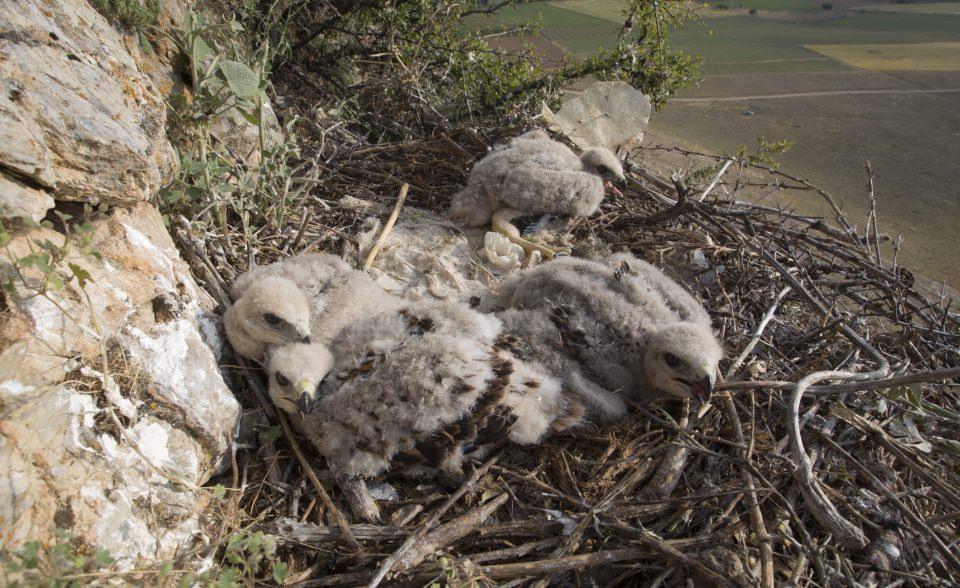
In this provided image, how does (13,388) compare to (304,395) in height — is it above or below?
above

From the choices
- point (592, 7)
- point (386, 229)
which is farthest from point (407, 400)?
point (592, 7)

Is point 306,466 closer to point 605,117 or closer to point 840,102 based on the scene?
point 605,117

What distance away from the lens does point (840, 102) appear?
42.8ft

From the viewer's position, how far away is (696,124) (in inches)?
457

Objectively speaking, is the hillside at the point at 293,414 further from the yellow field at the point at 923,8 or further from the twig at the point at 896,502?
the yellow field at the point at 923,8

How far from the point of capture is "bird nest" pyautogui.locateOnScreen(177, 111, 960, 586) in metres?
2.13

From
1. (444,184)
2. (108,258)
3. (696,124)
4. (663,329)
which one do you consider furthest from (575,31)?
(108,258)

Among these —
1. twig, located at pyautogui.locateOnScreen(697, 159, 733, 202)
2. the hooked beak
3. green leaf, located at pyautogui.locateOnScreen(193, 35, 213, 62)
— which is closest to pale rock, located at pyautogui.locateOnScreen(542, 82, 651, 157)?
twig, located at pyautogui.locateOnScreen(697, 159, 733, 202)

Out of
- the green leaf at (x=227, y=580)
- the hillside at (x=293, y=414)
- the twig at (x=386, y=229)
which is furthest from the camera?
the twig at (x=386, y=229)

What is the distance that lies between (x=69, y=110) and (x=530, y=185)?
7.94ft

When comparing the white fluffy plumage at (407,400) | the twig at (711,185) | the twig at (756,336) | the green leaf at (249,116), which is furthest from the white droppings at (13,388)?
the twig at (711,185)

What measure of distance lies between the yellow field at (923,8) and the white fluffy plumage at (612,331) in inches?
1007

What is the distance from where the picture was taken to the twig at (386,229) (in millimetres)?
3335

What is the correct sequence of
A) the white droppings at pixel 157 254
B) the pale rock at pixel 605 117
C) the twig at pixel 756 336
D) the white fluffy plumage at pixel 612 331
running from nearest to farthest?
the white droppings at pixel 157 254, the white fluffy plumage at pixel 612 331, the twig at pixel 756 336, the pale rock at pixel 605 117
